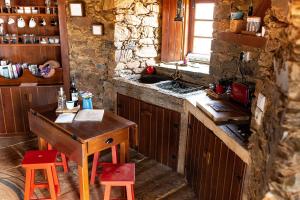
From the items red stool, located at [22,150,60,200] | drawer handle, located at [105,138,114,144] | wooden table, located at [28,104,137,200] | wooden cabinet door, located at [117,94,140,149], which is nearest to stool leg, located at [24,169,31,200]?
red stool, located at [22,150,60,200]

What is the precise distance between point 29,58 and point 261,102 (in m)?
3.71

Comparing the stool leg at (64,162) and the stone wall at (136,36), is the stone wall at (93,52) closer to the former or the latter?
the stone wall at (136,36)

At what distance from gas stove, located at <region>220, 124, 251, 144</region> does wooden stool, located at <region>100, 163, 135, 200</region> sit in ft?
3.01

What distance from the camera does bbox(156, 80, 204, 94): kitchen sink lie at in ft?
11.7

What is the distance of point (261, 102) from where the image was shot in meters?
1.95

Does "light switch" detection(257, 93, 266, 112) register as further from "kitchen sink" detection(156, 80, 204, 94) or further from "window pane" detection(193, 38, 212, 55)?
"window pane" detection(193, 38, 212, 55)

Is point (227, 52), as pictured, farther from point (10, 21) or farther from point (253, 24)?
point (10, 21)

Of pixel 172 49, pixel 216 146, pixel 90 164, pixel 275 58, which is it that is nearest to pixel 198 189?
pixel 216 146

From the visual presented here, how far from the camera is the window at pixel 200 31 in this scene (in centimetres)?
397

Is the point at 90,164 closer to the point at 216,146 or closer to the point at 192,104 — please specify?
the point at 192,104

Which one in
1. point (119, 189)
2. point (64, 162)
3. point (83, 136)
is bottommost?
point (119, 189)

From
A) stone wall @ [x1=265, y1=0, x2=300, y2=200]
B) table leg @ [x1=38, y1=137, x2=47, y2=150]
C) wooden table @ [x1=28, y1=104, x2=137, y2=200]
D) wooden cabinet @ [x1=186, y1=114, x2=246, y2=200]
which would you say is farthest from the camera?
table leg @ [x1=38, y1=137, x2=47, y2=150]

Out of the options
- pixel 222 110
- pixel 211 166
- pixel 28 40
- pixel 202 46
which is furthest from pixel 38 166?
pixel 202 46

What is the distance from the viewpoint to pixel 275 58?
5.77 feet
